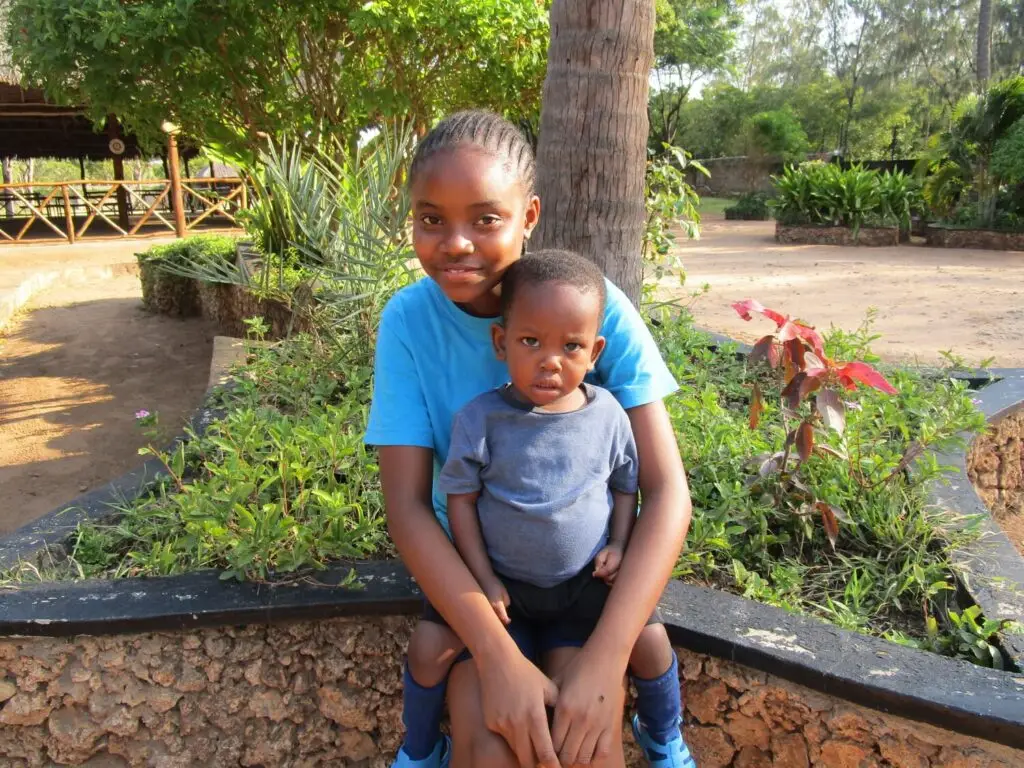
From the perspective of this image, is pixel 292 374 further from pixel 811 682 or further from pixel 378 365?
pixel 811 682

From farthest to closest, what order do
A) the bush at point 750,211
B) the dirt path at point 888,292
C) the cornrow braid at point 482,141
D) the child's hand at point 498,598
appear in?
1. the bush at point 750,211
2. the dirt path at point 888,292
3. the cornrow braid at point 482,141
4. the child's hand at point 498,598

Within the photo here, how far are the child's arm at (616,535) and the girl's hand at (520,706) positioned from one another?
21 cm

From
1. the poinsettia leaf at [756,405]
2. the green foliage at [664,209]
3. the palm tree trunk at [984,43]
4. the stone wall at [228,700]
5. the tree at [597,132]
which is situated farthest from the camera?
the palm tree trunk at [984,43]

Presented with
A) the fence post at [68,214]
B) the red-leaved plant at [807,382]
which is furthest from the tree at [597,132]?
the fence post at [68,214]

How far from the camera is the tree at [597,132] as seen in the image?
248cm

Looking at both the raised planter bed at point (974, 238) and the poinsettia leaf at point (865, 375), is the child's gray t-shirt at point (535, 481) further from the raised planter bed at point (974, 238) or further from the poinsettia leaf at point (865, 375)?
the raised planter bed at point (974, 238)

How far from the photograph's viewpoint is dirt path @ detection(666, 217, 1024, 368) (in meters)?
5.63

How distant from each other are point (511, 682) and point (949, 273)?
9226 mm

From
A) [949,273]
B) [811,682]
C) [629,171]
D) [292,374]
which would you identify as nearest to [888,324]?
[949,273]

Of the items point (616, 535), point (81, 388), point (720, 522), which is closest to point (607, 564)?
point (616, 535)

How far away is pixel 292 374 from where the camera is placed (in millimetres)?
3283

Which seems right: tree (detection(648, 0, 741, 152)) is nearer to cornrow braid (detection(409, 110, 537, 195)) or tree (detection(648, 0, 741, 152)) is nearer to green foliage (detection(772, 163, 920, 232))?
green foliage (detection(772, 163, 920, 232))

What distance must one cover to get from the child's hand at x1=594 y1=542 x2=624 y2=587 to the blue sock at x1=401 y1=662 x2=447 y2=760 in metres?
0.32

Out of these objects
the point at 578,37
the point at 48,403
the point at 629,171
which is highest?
the point at 578,37
